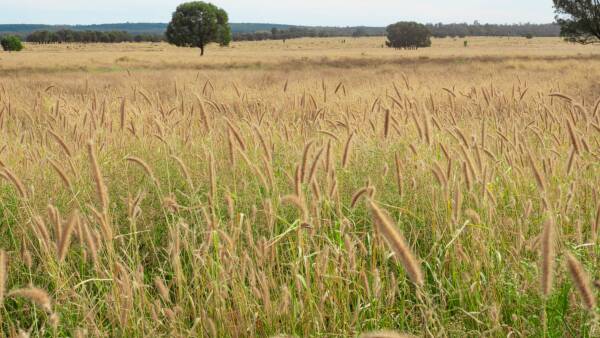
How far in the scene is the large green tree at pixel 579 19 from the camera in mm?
30500

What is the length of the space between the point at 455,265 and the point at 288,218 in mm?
1145

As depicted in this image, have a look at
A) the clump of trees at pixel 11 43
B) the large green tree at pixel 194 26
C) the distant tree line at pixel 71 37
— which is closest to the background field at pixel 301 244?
the large green tree at pixel 194 26

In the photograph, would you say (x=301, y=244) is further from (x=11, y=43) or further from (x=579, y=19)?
(x=11, y=43)

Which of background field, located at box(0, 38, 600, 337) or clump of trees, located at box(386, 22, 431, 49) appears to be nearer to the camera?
background field, located at box(0, 38, 600, 337)

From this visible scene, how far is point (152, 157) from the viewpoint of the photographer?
4.55 m

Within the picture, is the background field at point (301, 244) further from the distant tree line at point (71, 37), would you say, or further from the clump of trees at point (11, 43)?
the distant tree line at point (71, 37)

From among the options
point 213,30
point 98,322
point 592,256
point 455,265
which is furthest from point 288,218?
point 213,30

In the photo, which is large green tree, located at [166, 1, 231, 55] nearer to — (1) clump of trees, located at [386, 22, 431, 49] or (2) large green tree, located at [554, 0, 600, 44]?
(1) clump of trees, located at [386, 22, 431, 49]

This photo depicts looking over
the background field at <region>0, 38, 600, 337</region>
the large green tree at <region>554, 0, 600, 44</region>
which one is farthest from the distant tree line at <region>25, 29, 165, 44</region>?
the background field at <region>0, 38, 600, 337</region>

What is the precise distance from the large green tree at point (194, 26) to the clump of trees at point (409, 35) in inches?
949

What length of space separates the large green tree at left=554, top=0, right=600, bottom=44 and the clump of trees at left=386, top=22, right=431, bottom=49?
39748 mm

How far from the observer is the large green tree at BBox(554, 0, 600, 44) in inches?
1201

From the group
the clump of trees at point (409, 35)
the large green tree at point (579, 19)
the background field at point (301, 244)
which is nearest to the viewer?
the background field at point (301, 244)

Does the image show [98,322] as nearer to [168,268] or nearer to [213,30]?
[168,268]
